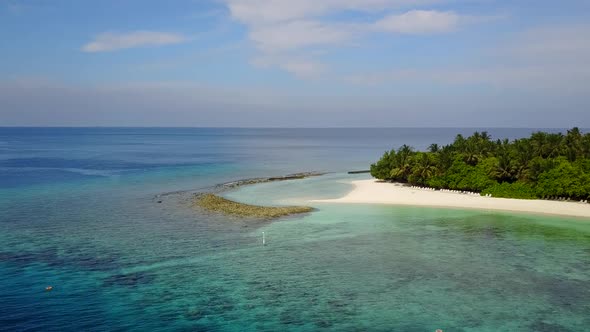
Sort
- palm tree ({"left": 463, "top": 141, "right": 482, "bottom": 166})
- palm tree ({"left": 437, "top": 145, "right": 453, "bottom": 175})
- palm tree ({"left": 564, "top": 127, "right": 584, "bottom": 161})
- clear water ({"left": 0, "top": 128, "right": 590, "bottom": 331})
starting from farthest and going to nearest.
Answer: palm tree ({"left": 437, "top": 145, "right": 453, "bottom": 175})
palm tree ({"left": 463, "top": 141, "right": 482, "bottom": 166})
palm tree ({"left": 564, "top": 127, "right": 584, "bottom": 161})
clear water ({"left": 0, "top": 128, "right": 590, "bottom": 331})

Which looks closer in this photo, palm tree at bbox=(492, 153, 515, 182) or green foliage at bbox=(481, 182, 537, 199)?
green foliage at bbox=(481, 182, 537, 199)

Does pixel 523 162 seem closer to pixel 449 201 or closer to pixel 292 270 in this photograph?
pixel 449 201

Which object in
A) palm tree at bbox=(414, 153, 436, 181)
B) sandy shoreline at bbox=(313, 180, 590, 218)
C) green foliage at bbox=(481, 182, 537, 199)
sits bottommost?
sandy shoreline at bbox=(313, 180, 590, 218)

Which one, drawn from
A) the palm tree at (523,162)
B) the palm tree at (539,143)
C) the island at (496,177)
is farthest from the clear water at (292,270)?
the palm tree at (539,143)

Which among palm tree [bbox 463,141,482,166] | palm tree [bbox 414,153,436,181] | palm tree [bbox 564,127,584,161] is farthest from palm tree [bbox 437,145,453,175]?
palm tree [bbox 564,127,584,161]

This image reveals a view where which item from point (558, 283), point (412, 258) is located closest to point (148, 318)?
point (412, 258)

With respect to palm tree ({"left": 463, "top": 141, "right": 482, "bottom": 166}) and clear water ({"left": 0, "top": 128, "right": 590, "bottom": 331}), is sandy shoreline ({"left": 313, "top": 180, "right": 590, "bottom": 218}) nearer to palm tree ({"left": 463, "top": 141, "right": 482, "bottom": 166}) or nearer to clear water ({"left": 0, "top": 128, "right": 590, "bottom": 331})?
→ clear water ({"left": 0, "top": 128, "right": 590, "bottom": 331})
